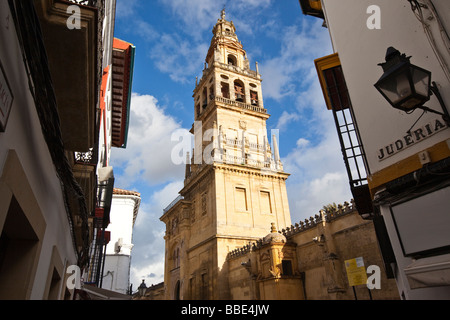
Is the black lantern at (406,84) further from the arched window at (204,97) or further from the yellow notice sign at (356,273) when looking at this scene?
the arched window at (204,97)

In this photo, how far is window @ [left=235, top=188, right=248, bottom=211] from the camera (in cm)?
2502

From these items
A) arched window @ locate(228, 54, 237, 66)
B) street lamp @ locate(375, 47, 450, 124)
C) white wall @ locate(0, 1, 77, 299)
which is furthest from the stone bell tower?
street lamp @ locate(375, 47, 450, 124)

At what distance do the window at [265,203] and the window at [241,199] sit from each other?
5.27 feet

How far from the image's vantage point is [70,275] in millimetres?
6617

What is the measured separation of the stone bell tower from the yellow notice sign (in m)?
13.4

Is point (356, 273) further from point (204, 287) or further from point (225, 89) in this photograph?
point (225, 89)

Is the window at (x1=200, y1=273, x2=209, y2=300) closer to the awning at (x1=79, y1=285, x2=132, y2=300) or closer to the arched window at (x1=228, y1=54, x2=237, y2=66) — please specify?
the awning at (x1=79, y1=285, x2=132, y2=300)

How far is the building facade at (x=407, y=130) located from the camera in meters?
3.66

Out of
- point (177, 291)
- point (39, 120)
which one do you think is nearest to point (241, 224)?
point (177, 291)

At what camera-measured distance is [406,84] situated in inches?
138

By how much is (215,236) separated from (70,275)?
16.5 metres
